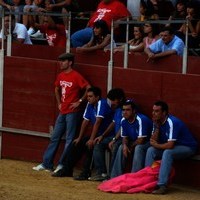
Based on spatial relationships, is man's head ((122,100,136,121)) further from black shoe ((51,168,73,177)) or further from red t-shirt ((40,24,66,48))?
red t-shirt ((40,24,66,48))

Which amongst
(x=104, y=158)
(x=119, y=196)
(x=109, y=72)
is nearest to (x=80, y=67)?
(x=109, y=72)

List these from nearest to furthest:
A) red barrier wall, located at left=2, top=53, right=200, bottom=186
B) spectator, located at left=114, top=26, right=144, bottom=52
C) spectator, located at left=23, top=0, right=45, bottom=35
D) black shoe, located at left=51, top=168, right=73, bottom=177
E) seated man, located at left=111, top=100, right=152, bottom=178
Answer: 1. seated man, located at left=111, top=100, right=152, bottom=178
2. red barrier wall, located at left=2, top=53, right=200, bottom=186
3. black shoe, located at left=51, top=168, right=73, bottom=177
4. spectator, located at left=114, top=26, right=144, bottom=52
5. spectator, located at left=23, top=0, right=45, bottom=35

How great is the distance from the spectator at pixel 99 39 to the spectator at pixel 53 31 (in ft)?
3.86

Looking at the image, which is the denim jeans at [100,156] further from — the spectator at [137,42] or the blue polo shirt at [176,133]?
the spectator at [137,42]

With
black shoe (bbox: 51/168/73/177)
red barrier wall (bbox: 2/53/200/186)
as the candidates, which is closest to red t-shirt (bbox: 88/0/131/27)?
red barrier wall (bbox: 2/53/200/186)

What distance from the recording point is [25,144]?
15.1 metres

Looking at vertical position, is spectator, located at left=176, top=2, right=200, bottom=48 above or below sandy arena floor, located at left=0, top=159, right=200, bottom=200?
above

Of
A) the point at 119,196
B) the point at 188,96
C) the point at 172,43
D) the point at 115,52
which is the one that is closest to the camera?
the point at 119,196

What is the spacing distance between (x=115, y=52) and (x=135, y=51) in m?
0.33

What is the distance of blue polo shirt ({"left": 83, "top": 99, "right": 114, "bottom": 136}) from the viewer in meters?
13.5

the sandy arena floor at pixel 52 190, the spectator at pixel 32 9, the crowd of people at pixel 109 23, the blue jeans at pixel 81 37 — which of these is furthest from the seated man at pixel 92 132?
the spectator at pixel 32 9

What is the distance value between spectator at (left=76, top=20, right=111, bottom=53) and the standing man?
0.80m

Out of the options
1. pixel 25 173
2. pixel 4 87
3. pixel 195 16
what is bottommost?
pixel 25 173

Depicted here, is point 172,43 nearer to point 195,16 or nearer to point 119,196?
point 195,16
